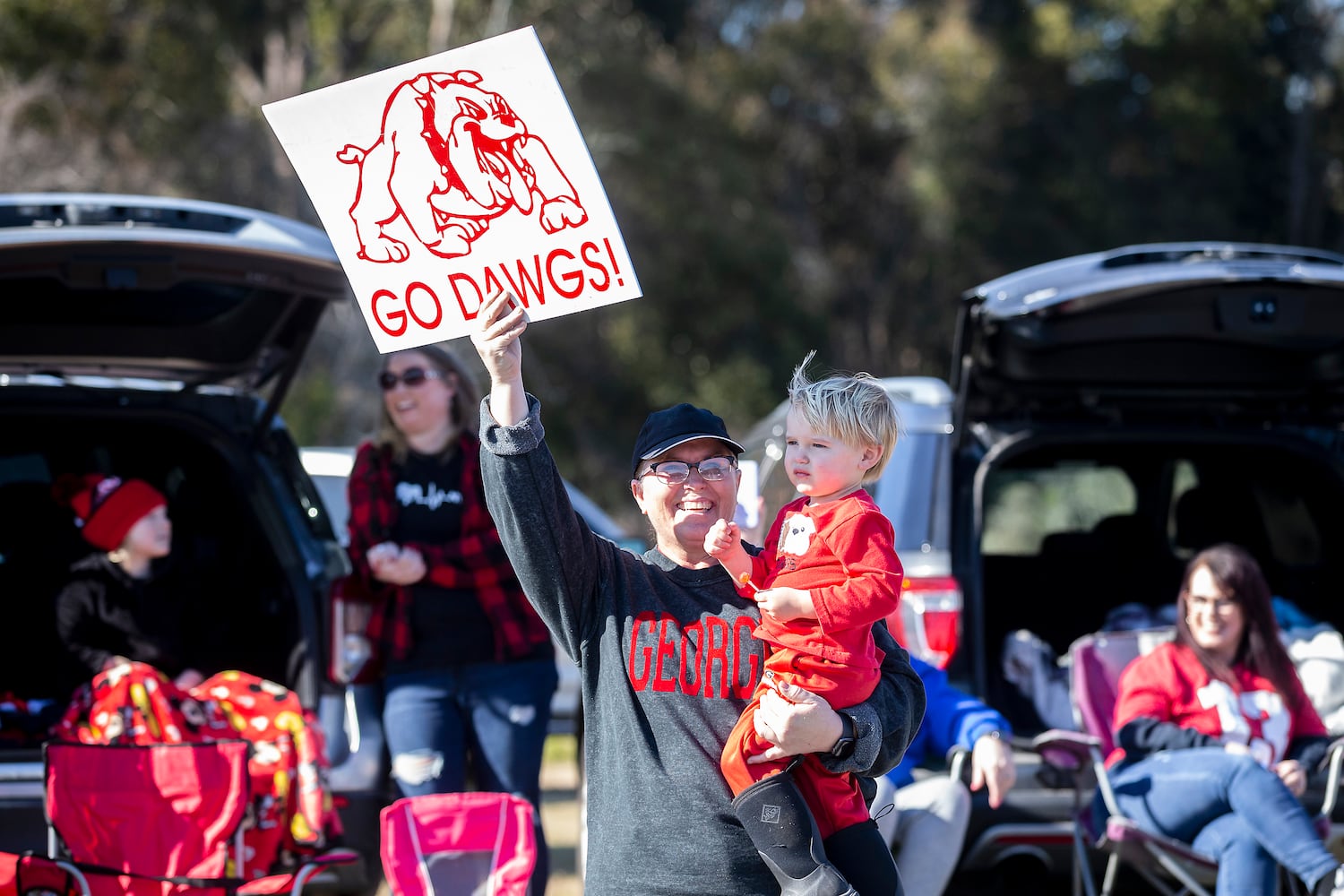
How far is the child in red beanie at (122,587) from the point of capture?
4230 mm

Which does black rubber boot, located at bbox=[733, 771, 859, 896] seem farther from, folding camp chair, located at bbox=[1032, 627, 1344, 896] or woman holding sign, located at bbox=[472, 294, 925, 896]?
folding camp chair, located at bbox=[1032, 627, 1344, 896]

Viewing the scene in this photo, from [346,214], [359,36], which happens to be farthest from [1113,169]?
[346,214]

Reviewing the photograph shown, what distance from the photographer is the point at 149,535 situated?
4293 millimetres

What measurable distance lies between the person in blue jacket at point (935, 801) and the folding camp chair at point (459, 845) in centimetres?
84

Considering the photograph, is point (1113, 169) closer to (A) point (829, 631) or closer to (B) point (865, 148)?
(B) point (865, 148)

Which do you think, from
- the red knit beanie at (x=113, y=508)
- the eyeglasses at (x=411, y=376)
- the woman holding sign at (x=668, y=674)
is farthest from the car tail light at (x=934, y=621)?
the red knit beanie at (x=113, y=508)

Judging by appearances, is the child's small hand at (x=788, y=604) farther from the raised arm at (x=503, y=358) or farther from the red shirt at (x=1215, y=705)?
the red shirt at (x=1215, y=705)

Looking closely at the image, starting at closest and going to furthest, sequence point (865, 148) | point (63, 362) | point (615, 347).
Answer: point (63, 362)
point (615, 347)
point (865, 148)

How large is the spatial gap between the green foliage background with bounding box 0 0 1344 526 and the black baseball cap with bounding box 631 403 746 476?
1357cm

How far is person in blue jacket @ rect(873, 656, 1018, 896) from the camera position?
350cm

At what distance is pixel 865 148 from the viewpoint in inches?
993

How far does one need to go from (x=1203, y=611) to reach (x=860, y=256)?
2164 cm

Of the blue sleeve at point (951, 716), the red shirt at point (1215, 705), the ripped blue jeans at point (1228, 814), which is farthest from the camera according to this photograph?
the red shirt at point (1215, 705)

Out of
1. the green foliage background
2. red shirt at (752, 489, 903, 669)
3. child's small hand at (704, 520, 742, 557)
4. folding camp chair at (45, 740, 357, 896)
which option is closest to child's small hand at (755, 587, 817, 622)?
red shirt at (752, 489, 903, 669)
